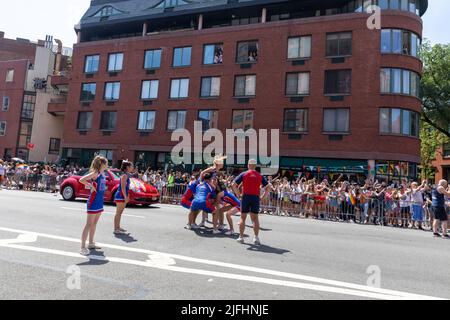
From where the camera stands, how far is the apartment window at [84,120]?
34.9 meters

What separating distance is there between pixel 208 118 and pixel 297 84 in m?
7.58

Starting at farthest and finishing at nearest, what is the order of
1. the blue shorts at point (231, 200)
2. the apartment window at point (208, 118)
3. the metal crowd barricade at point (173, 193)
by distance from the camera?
the apartment window at point (208, 118), the metal crowd barricade at point (173, 193), the blue shorts at point (231, 200)

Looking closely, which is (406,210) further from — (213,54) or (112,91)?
(112,91)

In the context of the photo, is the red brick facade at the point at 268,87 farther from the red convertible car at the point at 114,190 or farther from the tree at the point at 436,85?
the red convertible car at the point at 114,190

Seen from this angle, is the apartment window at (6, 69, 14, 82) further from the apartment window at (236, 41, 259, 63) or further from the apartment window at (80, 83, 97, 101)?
the apartment window at (236, 41, 259, 63)

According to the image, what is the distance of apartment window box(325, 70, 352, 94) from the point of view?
2567 centimetres

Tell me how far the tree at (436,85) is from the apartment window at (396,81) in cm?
679

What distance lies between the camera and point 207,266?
560cm

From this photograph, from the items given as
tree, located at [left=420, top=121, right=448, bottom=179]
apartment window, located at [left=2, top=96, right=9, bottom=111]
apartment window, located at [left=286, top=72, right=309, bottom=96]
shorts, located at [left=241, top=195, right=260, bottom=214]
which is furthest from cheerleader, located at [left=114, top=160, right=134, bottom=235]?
apartment window, located at [left=2, top=96, right=9, bottom=111]

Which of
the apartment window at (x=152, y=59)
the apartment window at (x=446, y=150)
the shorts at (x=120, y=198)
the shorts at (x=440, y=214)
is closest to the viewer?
the shorts at (x=120, y=198)

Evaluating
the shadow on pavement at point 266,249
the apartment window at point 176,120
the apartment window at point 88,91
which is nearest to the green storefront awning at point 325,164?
the apartment window at point 176,120

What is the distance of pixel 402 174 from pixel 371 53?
337 inches

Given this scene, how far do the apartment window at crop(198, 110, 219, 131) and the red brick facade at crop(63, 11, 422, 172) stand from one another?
0.43m

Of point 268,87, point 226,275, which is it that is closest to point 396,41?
point 268,87
